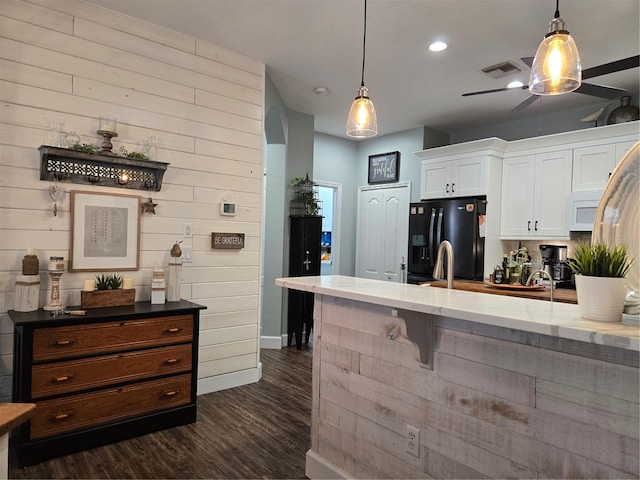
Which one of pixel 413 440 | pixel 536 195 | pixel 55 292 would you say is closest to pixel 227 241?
pixel 55 292

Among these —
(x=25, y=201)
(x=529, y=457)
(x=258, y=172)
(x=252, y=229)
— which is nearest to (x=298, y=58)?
(x=258, y=172)

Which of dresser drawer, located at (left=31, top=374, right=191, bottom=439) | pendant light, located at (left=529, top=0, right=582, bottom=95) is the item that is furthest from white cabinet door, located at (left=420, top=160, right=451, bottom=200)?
dresser drawer, located at (left=31, top=374, right=191, bottom=439)

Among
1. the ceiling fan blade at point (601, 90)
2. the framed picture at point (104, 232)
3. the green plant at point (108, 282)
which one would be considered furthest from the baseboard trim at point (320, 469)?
the ceiling fan blade at point (601, 90)

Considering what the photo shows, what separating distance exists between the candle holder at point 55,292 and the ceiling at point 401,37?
6.25ft

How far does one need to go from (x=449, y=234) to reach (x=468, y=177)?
2.44ft

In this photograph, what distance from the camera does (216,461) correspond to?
244 cm

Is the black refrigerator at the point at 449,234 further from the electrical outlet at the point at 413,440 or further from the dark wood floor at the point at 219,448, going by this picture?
the electrical outlet at the point at 413,440

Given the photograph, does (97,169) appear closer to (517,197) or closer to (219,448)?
(219,448)

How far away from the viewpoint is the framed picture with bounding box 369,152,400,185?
6.07 meters

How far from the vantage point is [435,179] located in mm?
5453

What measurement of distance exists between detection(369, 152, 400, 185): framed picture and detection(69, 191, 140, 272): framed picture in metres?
3.94

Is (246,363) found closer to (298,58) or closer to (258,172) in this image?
(258,172)

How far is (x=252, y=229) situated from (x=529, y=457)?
286 cm

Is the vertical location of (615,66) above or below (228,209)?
above
